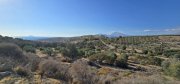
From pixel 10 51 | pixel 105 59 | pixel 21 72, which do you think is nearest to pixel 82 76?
pixel 21 72

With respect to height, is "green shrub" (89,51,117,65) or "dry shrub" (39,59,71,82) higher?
"dry shrub" (39,59,71,82)

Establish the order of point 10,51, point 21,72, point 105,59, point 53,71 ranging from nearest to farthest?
point 21,72, point 53,71, point 10,51, point 105,59

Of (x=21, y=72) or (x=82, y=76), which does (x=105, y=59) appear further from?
(x=21, y=72)

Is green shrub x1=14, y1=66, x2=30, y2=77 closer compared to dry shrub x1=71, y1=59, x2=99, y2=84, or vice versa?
dry shrub x1=71, y1=59, x2=99, y2=84

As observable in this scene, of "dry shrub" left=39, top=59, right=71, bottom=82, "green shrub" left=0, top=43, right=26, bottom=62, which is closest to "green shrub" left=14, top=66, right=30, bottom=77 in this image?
"dry shrub" left=39, top=59, right=71, bottom=82

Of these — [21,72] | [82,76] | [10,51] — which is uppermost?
[10,51]

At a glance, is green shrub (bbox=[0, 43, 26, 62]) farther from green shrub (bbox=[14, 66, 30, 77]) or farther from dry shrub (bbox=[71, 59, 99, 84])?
dry shrub (bbox=[71, 59, 99, 84])

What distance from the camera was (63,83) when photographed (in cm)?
1750

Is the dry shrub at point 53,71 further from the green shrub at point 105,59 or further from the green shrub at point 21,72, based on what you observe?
the green shrub at point 105,59

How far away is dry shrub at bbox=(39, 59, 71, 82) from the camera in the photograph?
62.5 ft

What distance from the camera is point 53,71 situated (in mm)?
19766

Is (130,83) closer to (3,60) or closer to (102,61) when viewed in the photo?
(3,60)

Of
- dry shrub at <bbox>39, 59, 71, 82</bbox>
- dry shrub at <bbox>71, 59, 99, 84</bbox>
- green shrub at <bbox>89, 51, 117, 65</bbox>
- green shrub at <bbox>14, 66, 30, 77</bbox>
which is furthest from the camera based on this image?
green shrub at <bbox>89, 51, 117, 65</bbox>

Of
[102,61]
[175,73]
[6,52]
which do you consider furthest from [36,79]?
[102,61]
